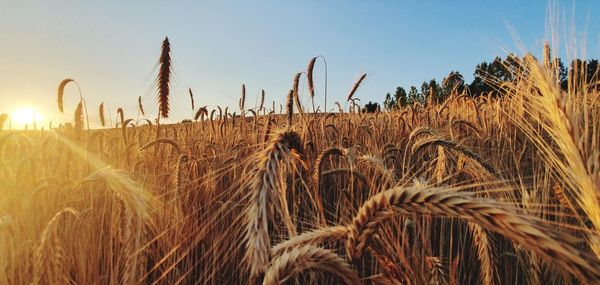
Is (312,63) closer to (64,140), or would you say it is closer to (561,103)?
(64,140)

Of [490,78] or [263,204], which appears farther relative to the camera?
[490,78]

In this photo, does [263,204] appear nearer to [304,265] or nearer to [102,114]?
[304,265]

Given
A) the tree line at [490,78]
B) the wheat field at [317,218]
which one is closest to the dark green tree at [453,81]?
the tree line at [490,78]

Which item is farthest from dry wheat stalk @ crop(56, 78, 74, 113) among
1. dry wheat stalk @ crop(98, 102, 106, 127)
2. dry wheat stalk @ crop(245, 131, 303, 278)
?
dry wheat stalk @ crop(245, 131, 303, 278)

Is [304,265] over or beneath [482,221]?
beneath

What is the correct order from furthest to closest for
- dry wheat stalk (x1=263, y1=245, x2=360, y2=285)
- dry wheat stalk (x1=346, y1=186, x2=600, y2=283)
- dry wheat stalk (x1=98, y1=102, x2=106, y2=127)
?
dry wheat stalk (x1=98, y1=102, x2=106, y2=127), dry wheat stalk (x1=263, y1=245, x2=360, y2=285), dry wheat stalk (x1=346, y1=186, x2=600, y2=283)

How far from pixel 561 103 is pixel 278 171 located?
712 millimetres

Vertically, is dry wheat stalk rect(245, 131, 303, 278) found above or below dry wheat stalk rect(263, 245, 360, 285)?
above

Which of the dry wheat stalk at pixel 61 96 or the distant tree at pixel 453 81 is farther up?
the distant tree at pixel 453 81

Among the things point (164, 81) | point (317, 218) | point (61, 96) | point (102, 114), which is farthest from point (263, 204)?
point (102, 114)

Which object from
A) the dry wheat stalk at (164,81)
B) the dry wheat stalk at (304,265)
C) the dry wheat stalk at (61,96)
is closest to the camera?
the dry wheat stalk at (304,265)

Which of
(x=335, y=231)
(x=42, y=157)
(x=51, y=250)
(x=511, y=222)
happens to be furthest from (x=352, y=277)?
(x=42, y=157)

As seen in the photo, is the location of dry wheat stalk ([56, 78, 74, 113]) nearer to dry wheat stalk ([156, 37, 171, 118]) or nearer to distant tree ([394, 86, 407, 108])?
dry wheat stalk ([156, 37, 171, 118])

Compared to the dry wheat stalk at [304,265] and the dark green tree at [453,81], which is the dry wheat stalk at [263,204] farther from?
the dark green tree at [453,81]
